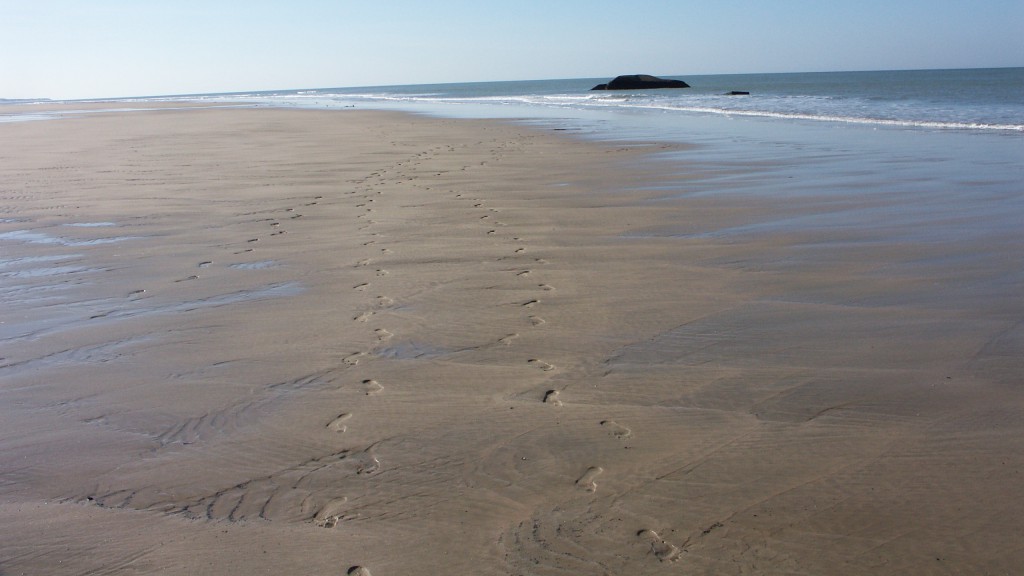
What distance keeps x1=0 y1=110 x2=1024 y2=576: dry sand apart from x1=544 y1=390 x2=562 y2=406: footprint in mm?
19

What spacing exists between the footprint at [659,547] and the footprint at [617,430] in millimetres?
743

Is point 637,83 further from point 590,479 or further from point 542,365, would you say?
point 590,479

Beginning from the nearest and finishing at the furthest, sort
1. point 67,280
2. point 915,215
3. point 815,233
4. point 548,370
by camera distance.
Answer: point 548,370
point 67,280
point 815,233
point 915,215

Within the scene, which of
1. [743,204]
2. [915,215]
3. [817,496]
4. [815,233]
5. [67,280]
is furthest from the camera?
[743,204]

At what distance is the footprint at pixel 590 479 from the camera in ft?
9.91

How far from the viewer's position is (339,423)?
3613 mm

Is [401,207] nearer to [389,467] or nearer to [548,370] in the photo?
[548,370]

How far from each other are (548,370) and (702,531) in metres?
1.59

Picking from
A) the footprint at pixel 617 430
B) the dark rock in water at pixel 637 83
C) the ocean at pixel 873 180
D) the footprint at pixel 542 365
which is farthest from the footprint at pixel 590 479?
the dark rock in water at pixel 637 83

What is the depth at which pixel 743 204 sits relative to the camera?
29.5 feet

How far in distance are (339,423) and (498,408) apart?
699 millimetres

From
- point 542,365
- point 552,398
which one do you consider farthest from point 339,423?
point 542,365

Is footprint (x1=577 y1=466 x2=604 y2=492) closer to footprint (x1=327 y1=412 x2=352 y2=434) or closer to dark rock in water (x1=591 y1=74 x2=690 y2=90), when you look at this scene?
footprint (x1=327 y1=412 x2=352 y2=434)

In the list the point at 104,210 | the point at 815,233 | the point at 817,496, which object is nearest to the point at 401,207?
the point at 104,210
